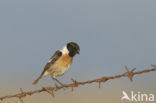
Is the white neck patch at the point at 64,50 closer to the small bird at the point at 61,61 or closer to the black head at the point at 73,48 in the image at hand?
the small bird at the point at 61,61

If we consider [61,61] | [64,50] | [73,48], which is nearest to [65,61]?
[61,61]

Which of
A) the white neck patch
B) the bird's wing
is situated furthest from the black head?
the bird's wing

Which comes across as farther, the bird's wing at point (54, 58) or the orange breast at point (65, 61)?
the bird's wing at point (54, 58)

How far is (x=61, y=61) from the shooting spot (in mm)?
9398

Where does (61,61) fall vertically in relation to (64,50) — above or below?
below

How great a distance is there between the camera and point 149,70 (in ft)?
17.5

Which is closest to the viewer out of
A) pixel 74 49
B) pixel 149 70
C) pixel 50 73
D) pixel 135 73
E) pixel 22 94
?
pixel 149 70

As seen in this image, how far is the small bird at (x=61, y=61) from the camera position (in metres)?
9.15

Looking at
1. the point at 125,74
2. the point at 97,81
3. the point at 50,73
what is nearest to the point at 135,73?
the point at 125,74

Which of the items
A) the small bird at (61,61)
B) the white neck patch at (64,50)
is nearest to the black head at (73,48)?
the small bird at (61,61)

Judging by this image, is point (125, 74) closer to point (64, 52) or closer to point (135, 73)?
point (135, 73)

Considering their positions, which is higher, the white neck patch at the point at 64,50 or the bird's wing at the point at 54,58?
the white neck patch at the point at 64,50

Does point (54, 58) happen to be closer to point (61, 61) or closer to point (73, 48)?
point (61, 61)

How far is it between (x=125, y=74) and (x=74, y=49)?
130 inches
